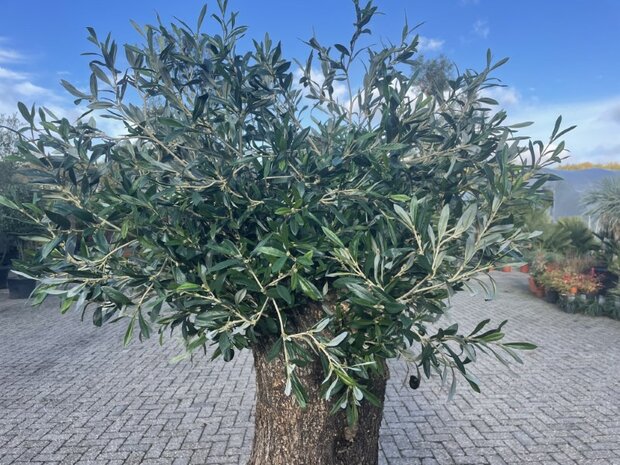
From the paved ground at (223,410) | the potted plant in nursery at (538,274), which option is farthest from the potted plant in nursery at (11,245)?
the potted plant in nursery at (538,274)

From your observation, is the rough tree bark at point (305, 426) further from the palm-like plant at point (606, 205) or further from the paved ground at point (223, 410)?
the palm-like plant at point (606, 205)

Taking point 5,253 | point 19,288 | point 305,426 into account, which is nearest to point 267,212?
point 305,426

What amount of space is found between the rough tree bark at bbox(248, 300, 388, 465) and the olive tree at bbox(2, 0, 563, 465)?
55cm

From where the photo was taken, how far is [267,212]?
1986mm

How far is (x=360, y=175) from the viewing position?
77.4 inches

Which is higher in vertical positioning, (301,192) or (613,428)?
(301,192)

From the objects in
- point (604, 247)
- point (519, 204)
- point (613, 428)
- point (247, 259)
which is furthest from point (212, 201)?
point (604, 247)

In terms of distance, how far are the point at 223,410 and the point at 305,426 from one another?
3.41 meters

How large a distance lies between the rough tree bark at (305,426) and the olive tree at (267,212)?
55cm

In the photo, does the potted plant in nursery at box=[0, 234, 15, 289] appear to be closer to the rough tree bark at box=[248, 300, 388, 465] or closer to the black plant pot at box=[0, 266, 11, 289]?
the black plant pot at box=[0, 266, 11, 289]

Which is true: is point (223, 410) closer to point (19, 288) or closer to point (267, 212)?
point (267, 212)

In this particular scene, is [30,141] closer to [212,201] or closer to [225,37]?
[212,201]

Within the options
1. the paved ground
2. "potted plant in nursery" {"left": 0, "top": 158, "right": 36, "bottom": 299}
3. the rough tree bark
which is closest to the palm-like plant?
the paved ground

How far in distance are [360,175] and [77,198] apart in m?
1.19
